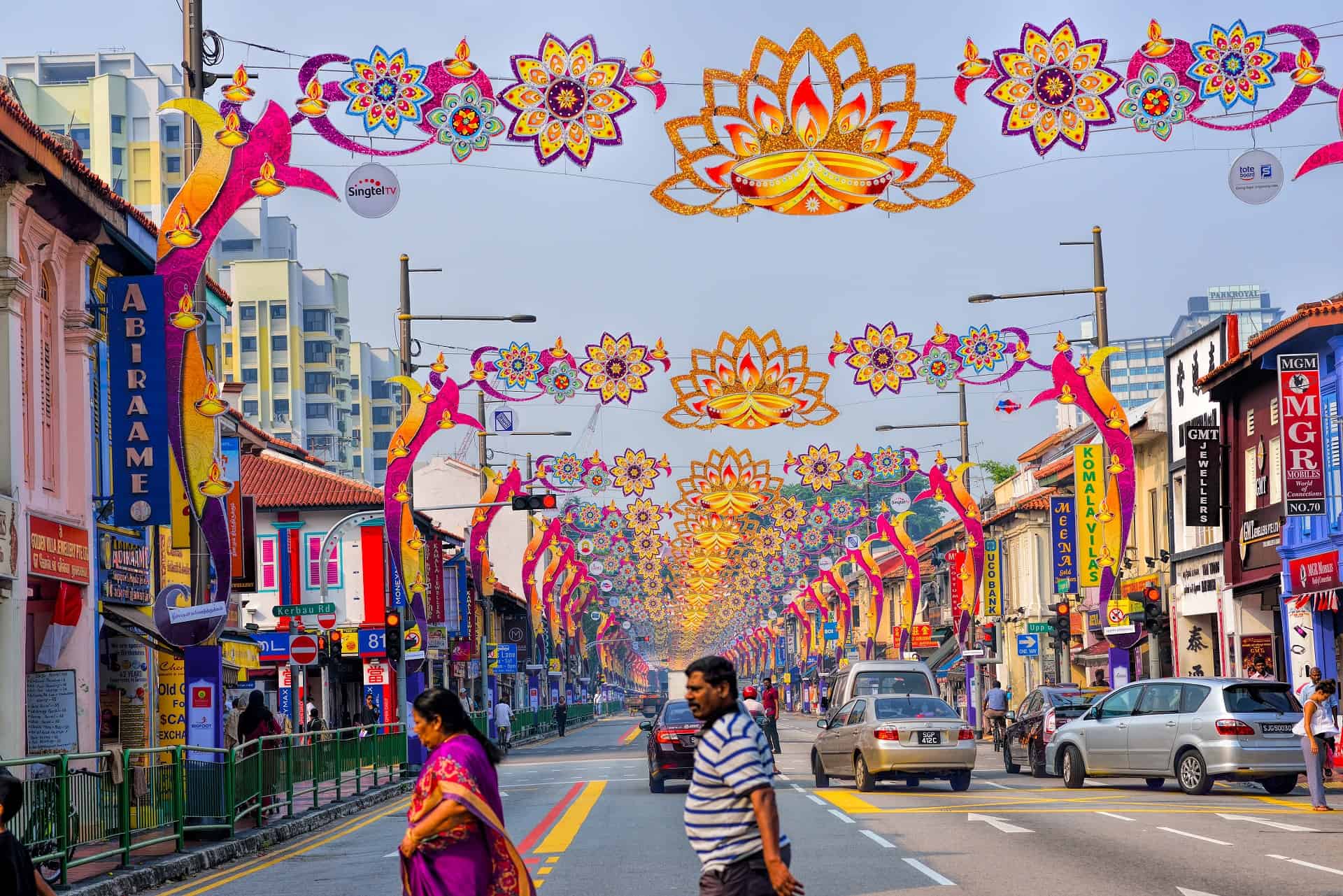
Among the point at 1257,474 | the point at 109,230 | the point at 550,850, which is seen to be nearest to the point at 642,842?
the point at 550,850

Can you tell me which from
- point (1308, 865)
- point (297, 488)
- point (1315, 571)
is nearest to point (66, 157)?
point (1308, 865)

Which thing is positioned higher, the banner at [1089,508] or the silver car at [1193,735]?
the banner at [1089,508]

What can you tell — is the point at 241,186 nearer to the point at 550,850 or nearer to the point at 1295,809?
the point at 550,850

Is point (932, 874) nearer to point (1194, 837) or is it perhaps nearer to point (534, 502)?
point (1194, 837)

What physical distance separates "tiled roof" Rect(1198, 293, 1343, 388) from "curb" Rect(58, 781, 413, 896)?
754 inches

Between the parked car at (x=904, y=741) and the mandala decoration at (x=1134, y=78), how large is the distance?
31.8 feet

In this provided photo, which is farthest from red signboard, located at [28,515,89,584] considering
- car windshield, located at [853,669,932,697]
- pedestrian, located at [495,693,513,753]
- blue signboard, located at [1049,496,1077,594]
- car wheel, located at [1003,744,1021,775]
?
blue signboard, located at [1049,496,1077,594]

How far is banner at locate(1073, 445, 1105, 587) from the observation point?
4350cm

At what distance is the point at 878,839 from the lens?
19.1 metres

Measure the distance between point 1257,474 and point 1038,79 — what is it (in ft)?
68.4

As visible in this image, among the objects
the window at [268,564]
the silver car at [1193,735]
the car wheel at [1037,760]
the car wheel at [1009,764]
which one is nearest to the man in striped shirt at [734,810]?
the silver car at [1193,735]

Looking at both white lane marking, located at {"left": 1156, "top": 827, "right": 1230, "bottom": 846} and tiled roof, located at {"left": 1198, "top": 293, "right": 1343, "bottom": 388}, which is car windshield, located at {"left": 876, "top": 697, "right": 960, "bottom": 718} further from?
tiled roof, located at {"left": 1198, "top": 293, "right": 1343, "bottom": 388}

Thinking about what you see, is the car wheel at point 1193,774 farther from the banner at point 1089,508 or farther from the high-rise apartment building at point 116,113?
the high-rise apartment building at point 116,113

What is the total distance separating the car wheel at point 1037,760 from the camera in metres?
32.3
